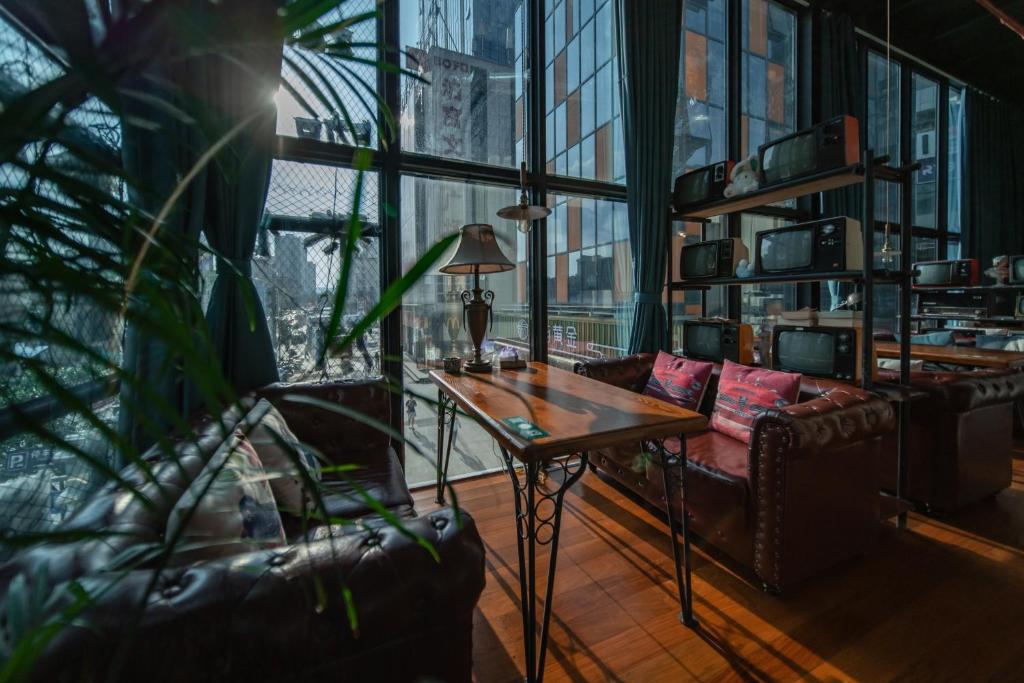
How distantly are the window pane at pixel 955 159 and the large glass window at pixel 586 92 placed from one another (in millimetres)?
4826

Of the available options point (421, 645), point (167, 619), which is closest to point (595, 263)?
point (421, 645)

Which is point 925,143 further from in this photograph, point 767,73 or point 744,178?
point 744,178

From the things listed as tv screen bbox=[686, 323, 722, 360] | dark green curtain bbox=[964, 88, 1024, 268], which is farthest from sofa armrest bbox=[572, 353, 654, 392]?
dark green curtain bbox=[964, 88, 1024, 268]

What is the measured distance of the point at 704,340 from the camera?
294cm

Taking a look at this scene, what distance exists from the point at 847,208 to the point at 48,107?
518 centimetres

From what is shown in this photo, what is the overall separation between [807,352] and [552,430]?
181 cm

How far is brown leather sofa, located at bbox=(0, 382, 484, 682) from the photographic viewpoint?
24.0 inches

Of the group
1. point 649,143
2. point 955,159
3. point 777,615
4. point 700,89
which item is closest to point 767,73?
point 700,89

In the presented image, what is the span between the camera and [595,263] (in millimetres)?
3426

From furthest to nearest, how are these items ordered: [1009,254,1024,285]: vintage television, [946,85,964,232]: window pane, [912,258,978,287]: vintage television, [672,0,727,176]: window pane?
[946,85,964,232]: window pane → [912,258,978,287]: vintage television → [1009,254,1024,285]: vintage television → [672,0,727,176]: window pane

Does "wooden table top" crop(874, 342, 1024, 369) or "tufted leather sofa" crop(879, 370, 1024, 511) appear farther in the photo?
"wooden table top" crop(874, 342, 1024, 369)

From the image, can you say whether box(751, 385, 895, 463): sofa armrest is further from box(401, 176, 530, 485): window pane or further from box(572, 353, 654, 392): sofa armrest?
→ box(401, 176, 530, 485): window pane

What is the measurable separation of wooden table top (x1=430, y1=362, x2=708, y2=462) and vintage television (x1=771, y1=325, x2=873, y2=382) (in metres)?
1.20

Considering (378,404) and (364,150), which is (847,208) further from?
(364,150)
